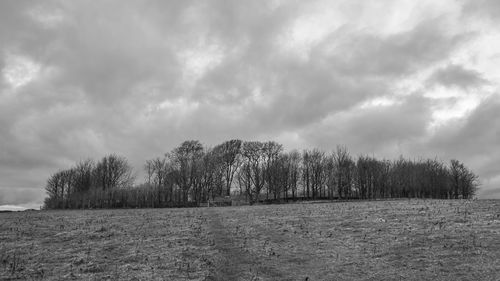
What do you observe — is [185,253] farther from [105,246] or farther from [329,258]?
[329,258]

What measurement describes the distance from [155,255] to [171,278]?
4.20m

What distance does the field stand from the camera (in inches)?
654

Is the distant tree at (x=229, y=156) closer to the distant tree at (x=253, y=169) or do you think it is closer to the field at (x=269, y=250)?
the distant tree at (x=253, y=169)

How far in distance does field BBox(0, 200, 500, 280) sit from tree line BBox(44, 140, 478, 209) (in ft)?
215

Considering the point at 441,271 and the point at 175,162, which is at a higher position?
the point at 175,162

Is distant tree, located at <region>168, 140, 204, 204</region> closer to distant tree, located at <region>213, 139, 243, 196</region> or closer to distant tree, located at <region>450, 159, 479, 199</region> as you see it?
distant tree, located at <region>213, 139, 243, 196</region>

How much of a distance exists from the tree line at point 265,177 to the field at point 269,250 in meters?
65.4

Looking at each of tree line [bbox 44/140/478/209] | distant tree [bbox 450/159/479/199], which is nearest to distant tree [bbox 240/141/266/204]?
tree line [bbox 44/140/478/209]

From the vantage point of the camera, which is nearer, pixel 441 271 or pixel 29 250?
pixel 441 271

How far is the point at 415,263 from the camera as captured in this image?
17.3 metres

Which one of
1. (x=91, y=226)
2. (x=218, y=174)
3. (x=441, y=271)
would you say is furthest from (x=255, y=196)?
(x=441, y=271)

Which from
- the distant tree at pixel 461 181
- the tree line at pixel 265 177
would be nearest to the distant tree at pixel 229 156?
the tree line at pixel 265 177

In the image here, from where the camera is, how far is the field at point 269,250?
54.5ft

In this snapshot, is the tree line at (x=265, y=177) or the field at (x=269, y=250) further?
the tree line at (x=265, y=177)
